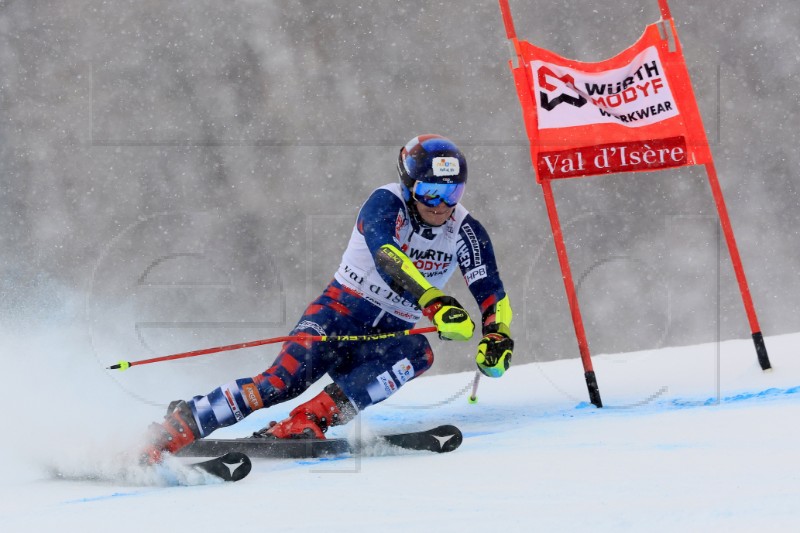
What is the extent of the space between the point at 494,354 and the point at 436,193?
87 centimetres

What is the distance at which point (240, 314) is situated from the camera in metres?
11.4

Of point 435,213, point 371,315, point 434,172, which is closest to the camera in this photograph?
point 434,172

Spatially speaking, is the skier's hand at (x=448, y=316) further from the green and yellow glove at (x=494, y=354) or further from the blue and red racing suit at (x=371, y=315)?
the blue and red racing suit at (x=371, y=315)

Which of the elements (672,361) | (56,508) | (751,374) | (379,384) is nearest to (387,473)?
(379,384)

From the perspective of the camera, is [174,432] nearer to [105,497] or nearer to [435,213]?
[105,497]

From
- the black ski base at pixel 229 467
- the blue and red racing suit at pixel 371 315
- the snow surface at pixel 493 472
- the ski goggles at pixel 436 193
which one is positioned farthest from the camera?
the ski goggles at pixel 436 193

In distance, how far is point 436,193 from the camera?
4.16 metres

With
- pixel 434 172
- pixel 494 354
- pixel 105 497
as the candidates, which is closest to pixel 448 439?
pixel 494 354

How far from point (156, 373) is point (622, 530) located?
549cm

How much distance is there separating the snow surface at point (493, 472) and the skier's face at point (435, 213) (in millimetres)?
1134

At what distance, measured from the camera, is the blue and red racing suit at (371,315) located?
405cm

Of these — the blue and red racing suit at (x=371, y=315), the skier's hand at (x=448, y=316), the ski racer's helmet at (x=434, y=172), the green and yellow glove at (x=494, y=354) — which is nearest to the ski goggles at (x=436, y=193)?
the ski racer's helmet at (x=434, y=172)

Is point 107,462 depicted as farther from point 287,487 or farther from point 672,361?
point 672,361

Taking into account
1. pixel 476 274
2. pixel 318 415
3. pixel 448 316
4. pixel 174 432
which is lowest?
pixel 318 415
